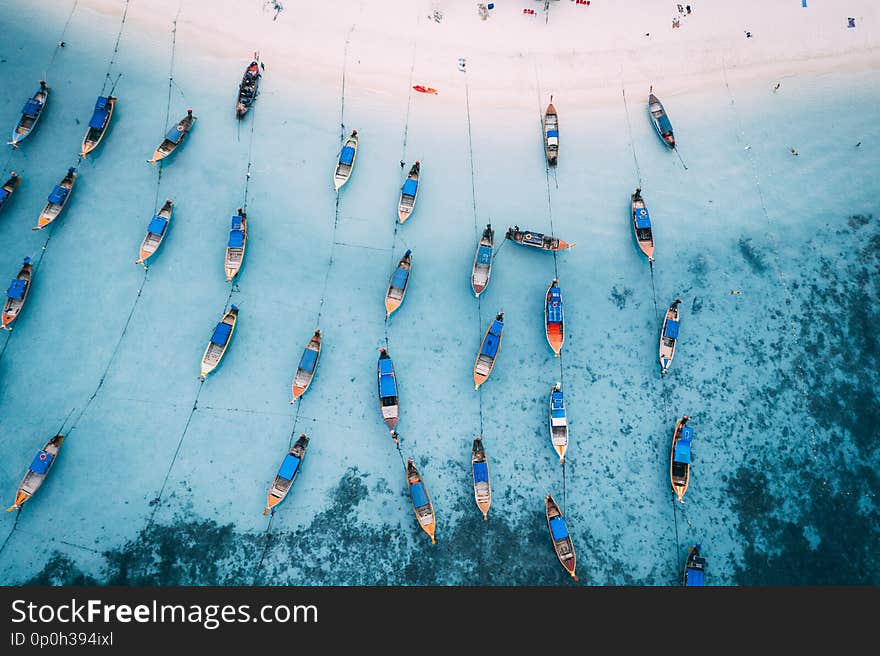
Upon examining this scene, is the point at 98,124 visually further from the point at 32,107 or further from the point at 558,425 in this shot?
the point at 558,425

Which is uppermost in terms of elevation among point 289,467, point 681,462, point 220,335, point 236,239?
point 236,239

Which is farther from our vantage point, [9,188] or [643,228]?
[643,228]

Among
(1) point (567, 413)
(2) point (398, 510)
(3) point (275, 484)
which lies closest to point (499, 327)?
(1) point (567, 413)

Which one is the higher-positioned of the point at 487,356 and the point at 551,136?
the point at 551,136

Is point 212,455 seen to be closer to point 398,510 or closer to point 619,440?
point 398,510

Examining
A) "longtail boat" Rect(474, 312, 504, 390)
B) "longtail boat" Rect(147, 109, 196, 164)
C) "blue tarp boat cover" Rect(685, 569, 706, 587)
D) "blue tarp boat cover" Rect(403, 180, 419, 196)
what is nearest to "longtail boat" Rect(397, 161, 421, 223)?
"blue tarp boat cover" Rect(403, 180, 419, 196)

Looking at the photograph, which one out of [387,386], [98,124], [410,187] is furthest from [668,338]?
[98,124]
